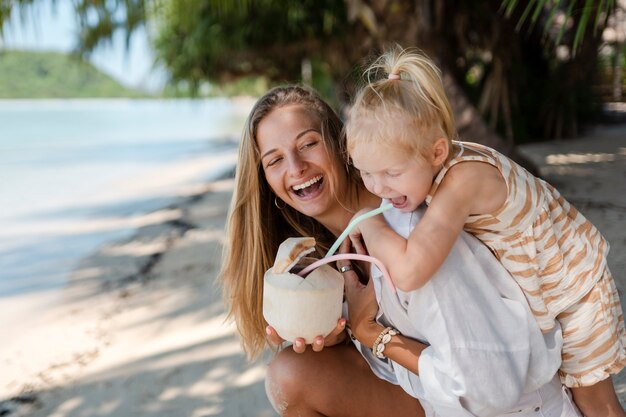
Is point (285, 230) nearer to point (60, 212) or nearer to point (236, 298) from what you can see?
point (236, 298)

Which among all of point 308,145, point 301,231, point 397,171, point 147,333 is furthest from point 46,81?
point 397,171

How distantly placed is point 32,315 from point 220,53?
6.16 meters

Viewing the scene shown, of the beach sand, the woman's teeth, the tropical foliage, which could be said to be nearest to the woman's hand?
the woman's teeth

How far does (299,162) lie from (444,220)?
0.62 m

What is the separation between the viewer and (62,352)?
10.6ft

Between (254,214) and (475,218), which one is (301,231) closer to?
(254,214)

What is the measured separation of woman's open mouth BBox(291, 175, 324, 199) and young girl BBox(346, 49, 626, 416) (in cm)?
39

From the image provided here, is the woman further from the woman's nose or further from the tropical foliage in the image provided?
the tropical foliage

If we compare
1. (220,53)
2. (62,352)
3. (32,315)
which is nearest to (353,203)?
(62,352)

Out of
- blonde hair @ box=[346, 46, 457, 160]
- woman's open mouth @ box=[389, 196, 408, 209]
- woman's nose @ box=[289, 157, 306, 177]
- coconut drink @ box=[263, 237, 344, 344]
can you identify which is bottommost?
coconut drink @ box=[263, 237, 344, 344]

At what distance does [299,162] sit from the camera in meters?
1.82

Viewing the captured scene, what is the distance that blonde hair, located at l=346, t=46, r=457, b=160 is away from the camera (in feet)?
4.32

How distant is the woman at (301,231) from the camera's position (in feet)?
5.61

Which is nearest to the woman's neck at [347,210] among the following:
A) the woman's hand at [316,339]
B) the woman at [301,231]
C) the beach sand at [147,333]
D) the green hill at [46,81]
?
the woman at [301,231]
